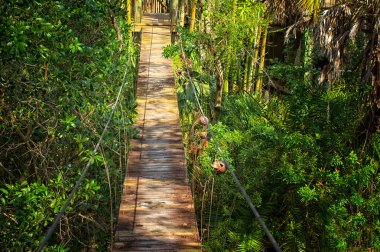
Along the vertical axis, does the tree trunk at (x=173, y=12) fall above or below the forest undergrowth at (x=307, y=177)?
above

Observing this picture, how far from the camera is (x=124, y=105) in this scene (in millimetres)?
7270

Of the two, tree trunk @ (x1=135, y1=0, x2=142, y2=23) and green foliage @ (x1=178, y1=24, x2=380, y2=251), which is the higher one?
tree trunk @ (x1=135, y1=0, x2=142, y2=23)

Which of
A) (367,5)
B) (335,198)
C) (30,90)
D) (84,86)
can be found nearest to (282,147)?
(335,198)

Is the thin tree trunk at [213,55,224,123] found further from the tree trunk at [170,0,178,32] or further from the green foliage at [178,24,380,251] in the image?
the tree trunk at [170,0,178,32]

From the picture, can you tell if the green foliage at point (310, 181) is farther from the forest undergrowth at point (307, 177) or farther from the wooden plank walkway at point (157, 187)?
the wooden plank walkway at point (157, 187)

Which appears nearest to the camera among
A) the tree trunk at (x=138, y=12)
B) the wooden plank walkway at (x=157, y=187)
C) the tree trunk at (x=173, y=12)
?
the wooden plank walkway at (x=157, y=187)

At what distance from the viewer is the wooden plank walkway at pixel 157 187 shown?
421cm

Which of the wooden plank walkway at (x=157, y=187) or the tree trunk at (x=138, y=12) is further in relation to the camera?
the tree trunk at (x=138, y=12)

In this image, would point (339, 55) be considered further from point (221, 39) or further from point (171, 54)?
point (171, 54)

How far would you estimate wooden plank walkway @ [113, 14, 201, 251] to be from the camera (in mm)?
4207

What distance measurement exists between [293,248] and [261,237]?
32cm

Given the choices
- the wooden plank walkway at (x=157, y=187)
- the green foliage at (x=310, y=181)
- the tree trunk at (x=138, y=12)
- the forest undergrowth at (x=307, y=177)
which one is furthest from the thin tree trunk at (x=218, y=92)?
the tree trunk at (x=138, y=12)

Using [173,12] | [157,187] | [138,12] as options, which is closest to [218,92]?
[157,187]

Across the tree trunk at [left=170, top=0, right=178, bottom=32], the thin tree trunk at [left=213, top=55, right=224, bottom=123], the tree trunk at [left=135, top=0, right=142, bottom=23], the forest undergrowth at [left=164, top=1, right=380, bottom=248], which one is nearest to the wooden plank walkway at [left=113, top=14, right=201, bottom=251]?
the forest undergrowth at [left=164, top=1, right=380, bottom=248]
